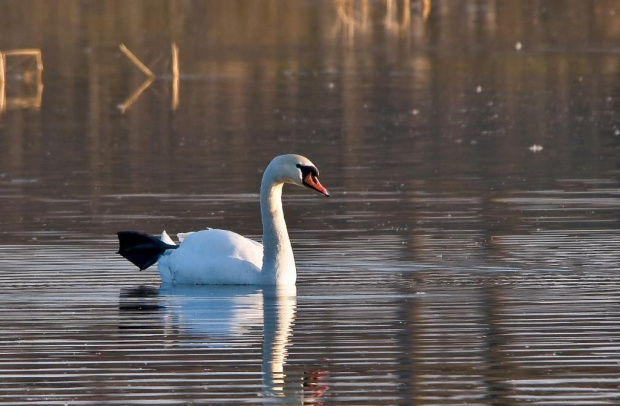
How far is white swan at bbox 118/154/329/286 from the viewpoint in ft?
37.4

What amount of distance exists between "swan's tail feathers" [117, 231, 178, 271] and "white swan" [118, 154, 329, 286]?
238mm

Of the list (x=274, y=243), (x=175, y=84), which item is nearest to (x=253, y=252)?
(x=274, y=243)

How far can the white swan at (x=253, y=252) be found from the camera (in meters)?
11.4

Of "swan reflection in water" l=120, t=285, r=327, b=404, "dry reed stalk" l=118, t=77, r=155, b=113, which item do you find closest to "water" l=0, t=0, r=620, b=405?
"swan reflection in water" l=120, t=285, r=327, b=404

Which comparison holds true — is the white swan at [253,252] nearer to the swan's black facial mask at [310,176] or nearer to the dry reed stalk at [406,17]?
the swan's black facial mask at [310,176]

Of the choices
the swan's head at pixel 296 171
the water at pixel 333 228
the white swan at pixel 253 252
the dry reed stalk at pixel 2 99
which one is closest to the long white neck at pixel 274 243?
the white swan at pixel 253 252

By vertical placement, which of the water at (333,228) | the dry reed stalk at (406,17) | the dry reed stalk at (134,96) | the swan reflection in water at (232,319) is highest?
the dry reed stalk at (406,17)

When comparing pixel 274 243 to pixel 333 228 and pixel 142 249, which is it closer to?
pixel 142 249

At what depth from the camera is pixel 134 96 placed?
30.0 m

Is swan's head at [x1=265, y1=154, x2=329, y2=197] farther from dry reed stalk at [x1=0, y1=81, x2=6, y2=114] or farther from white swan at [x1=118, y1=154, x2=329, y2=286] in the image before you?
dry reed stalk at [x1=0, y1=81, x2=6, y2=114]

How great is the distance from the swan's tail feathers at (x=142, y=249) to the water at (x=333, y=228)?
138 mm

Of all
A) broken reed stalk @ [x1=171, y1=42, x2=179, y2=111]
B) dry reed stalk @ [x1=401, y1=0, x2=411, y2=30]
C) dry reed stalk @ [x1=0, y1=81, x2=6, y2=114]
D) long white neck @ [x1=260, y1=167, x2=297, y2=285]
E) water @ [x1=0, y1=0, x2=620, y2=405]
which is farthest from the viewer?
dry reed stalk @ [x1=401, y1=0, x2=411, y2=30]

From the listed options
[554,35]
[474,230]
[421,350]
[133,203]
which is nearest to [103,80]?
[554,35]

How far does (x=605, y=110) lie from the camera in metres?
25.4
